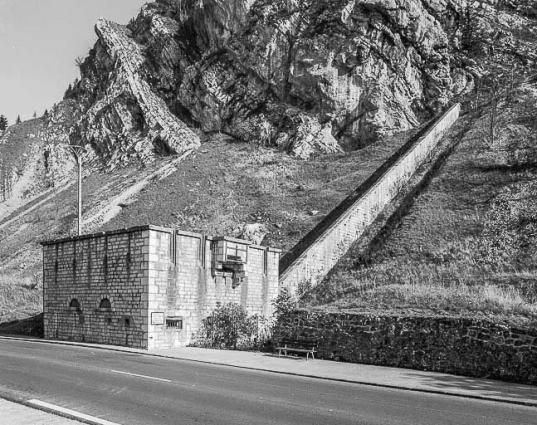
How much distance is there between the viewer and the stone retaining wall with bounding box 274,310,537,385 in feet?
41.7

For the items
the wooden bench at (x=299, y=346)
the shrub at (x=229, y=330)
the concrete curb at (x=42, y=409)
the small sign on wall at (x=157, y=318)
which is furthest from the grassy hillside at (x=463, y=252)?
the concrete curb at (x=42, y=409)

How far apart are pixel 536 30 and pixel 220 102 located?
163 ft

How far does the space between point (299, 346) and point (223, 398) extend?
7.45m

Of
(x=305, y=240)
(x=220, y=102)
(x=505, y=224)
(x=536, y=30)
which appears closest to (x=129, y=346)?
(x=305, y=240)

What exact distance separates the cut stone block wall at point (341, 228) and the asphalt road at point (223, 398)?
14300 millimetres

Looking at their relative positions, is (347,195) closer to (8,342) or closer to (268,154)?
(268,154)

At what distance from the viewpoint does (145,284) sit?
19641 millimetres

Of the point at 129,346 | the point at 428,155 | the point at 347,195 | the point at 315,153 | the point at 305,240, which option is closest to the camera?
the point at 129,346

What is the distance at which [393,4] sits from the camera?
74125mm

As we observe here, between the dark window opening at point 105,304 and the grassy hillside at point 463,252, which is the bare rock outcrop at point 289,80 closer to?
Answer: the grassy hillside at point 463,252

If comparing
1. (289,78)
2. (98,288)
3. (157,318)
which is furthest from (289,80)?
(157,318)

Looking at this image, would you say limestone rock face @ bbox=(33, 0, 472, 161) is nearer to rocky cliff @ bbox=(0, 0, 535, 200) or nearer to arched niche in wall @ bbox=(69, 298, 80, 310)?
rocky cliff @ bbox=(0, 0, 535, 200)

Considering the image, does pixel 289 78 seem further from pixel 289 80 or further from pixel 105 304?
pixel 105 304

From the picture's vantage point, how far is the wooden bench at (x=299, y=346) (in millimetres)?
16875
